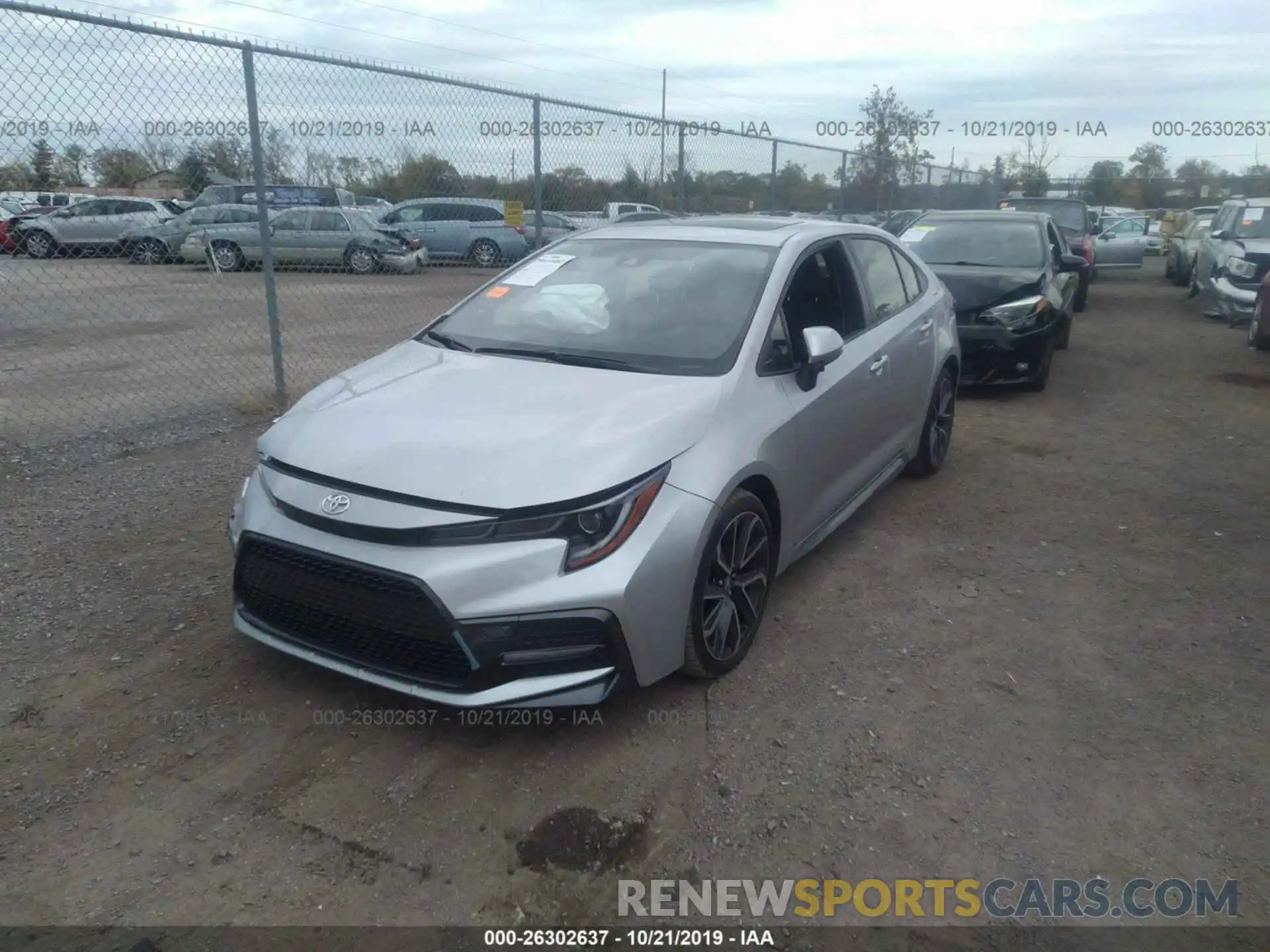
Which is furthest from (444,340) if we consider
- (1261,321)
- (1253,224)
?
(1253,224)

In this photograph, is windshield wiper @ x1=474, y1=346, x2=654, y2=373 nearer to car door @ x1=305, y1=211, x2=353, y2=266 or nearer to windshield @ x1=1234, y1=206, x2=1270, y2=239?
car door @ x1=305, y1=211, x2=353, y2=266

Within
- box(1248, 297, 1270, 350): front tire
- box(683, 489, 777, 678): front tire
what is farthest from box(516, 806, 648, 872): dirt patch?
box(1248, 297, 1270, 350): front tire

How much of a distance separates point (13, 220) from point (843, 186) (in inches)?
506

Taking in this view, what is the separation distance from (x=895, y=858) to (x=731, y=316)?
2186 millimetres

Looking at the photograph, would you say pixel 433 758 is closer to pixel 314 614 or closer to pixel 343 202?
pixel 314 614

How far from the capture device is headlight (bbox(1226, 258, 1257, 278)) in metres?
12.1

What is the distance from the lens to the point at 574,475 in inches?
118

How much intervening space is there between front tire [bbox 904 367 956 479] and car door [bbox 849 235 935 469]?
24cm

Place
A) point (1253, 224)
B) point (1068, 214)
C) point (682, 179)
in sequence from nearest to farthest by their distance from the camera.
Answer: point (682, 179) < point (1253, 224) < point (1068, 214)

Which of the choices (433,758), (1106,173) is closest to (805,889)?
(433,758)

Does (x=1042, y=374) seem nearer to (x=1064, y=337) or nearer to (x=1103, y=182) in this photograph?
(x=1064, y=337)

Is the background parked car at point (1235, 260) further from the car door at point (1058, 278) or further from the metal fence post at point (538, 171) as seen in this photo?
the metal fence post at point (538, 171)

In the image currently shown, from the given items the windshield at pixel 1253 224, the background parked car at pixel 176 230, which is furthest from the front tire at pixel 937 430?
the windshield at pixel 1253 224

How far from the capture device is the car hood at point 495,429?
2.99 m
